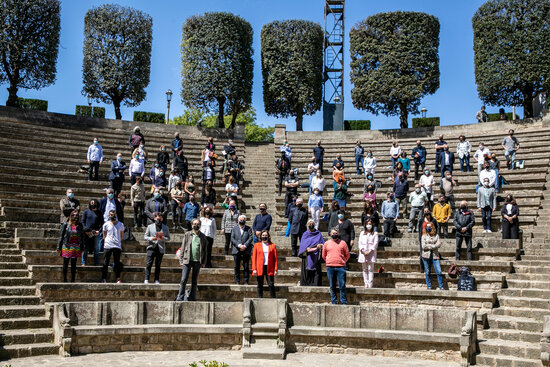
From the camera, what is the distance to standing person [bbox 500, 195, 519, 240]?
1622 centimetres

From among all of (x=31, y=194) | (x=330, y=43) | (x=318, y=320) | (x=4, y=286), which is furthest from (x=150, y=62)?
(x=318, y=320)

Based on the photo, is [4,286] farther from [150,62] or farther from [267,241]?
[150,62]

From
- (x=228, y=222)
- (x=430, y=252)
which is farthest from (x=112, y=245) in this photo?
(x=430, y=252)

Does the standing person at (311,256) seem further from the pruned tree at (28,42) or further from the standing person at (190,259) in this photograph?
the pruned tree at (28,42)

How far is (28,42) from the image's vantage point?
29688 millimetres

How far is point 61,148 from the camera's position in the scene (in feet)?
79.0

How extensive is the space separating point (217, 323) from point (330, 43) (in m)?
24.7

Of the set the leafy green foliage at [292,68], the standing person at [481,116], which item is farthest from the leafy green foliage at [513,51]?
the leafy green foliage at [292,68]

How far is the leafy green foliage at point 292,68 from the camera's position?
3391 cm

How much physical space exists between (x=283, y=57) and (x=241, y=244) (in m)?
21.2

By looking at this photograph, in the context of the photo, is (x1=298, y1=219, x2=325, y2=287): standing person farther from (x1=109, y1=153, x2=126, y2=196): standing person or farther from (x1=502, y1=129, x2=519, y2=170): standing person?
(x1=502, y1=129, x2=519, y2=170): standing person

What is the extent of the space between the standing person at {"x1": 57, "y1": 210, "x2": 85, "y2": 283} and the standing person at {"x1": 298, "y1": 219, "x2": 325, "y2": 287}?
486 cm

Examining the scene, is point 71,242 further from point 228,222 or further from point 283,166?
point 283,166

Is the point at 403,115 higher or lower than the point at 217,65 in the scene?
lower
